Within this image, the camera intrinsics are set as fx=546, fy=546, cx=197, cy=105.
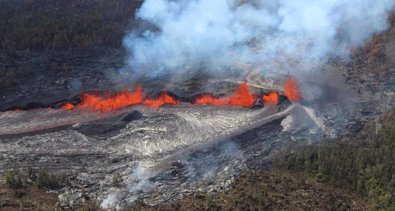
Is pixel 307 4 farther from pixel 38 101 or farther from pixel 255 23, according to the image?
pixel 38 101

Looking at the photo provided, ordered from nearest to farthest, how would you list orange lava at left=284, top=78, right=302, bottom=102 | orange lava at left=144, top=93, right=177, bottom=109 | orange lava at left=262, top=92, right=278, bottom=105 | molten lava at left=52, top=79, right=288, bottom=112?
1. molten lava at left=52, top=79, right=288, bottom=112
2. orange lava at left=144, top=93, right=177, bottom=109
3. orange lava at left=262, top=92, right=278, bottom=105
4. orange lava at left=284, top=78, right=302, bottom=102

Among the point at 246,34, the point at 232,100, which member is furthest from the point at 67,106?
the point at 246,34

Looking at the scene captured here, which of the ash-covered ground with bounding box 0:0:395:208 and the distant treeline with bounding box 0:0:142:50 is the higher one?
the distant treeline with bounding box 0:0:142:50

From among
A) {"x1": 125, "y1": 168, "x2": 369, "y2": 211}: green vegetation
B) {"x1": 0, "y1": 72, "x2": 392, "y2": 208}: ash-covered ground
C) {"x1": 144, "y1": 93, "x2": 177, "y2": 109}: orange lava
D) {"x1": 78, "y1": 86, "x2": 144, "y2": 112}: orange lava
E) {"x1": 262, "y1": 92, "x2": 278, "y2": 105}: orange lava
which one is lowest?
{"x1": 125, "y1": 168, "x2": 369, "y2": 211}: green vegetation

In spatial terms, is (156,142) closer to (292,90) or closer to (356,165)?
(356,165)

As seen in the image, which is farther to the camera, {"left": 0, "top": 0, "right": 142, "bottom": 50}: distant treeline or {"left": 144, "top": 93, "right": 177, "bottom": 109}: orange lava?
{"left": 0, "top": 0, "right": 142, "bottom": 50}: distant treeline

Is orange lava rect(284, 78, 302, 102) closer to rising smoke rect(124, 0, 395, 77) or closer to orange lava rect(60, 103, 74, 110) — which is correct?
rising smoke rect(124, 0, 395, 77)

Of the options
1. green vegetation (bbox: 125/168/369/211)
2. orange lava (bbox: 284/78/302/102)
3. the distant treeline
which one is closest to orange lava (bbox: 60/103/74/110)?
the distant treeline

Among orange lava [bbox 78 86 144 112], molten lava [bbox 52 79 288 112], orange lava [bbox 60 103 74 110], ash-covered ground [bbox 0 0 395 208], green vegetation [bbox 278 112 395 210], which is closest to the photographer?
green vegetation [bbox 278 112 395 210]
